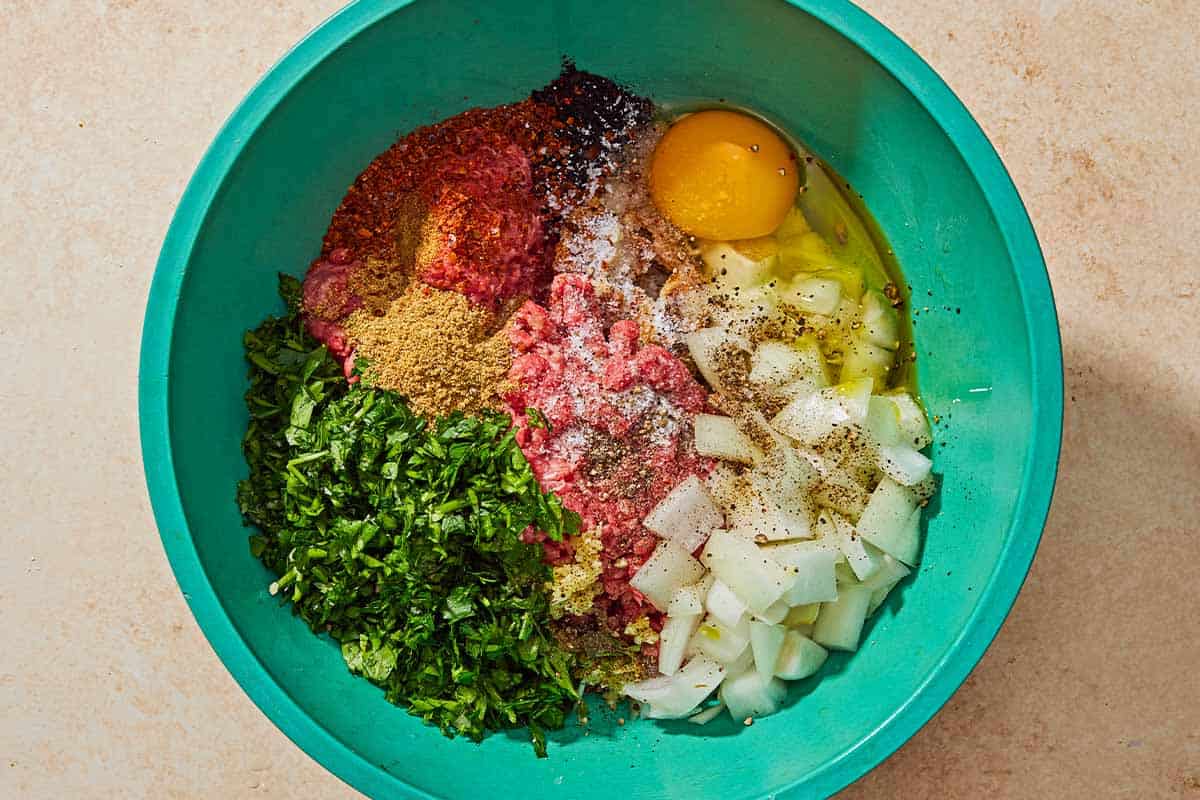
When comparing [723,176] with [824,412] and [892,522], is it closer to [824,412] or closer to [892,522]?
[824,412]

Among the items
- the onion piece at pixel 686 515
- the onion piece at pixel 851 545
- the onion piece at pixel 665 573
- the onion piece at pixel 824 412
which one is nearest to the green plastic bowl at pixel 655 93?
the onion piece at pixel 851 545

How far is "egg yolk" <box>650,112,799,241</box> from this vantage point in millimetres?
2170

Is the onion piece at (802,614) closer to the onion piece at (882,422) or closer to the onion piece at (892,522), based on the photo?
the onion piece at (892,522)

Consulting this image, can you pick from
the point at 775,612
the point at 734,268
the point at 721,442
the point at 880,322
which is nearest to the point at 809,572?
the point at 775,612

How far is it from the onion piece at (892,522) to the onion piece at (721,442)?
27 cm

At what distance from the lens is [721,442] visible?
2068 millimetres

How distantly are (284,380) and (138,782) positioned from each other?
110cm

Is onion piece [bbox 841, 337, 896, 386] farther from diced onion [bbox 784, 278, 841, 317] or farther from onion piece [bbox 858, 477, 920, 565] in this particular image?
onion piece [bbox 858, 477, 920, 565]

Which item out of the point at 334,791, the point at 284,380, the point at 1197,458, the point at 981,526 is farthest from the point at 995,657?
the point at 284,380

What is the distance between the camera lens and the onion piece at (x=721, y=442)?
207cm

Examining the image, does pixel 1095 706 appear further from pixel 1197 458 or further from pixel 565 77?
pixel 565 77

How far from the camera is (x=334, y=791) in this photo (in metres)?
2.24

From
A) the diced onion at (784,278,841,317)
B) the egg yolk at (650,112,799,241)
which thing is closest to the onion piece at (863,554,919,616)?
the diced onion at (784,278,841,317)

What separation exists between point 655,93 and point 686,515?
0.99 m
